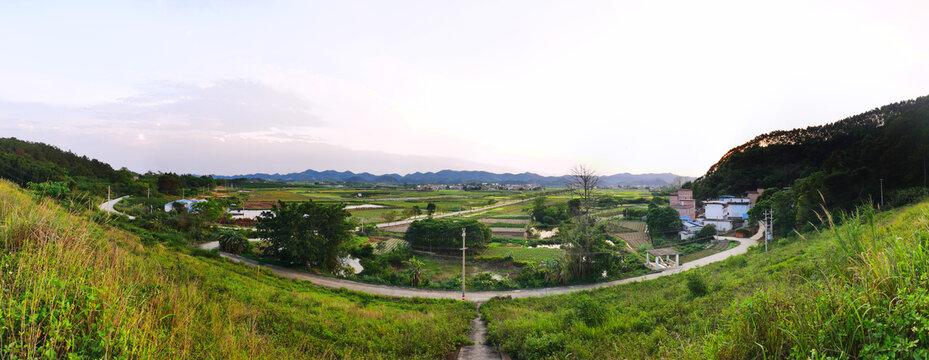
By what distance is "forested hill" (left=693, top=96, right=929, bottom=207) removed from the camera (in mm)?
24344

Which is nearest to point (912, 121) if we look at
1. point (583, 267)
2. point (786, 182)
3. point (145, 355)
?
point (786, 182)

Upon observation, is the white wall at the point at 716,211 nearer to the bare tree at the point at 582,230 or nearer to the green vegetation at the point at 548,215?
the green vegetation at the point at 548,215

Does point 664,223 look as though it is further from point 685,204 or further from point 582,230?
point 582,230

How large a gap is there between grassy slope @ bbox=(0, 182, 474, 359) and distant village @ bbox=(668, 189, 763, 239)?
134 ft

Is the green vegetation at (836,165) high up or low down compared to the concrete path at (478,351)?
up

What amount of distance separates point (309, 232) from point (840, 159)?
1952 inches

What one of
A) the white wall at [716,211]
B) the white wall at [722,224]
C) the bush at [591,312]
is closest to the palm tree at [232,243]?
the bush at [591,312]

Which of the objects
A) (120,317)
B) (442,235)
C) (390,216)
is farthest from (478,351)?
(390,216)

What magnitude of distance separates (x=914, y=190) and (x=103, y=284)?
36.0 metres

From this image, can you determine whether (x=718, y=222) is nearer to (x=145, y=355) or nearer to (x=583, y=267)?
(x=583, y=267)

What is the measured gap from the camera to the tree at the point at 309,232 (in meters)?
21.0

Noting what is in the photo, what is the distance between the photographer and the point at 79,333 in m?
2.33

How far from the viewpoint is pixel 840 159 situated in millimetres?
31859

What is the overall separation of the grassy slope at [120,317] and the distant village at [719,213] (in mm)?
40729
